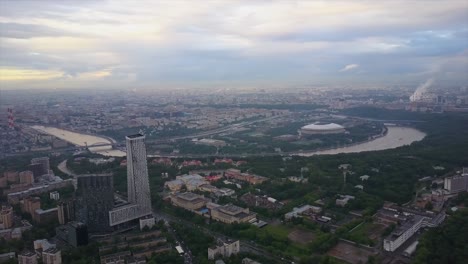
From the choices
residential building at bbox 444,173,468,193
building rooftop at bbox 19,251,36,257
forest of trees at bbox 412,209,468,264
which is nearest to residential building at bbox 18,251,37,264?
building rooftop at bbox 19,251,36,257

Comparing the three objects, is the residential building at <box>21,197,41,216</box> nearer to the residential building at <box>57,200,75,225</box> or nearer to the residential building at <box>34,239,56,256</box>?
the residential building at <box>57,200,75,225</box>

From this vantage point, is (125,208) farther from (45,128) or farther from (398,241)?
(45,128)

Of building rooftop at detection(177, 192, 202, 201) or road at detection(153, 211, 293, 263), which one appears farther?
building rooftop at detection(177, 192, 202, 201)

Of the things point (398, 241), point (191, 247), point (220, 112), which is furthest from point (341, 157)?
point (220, 112)

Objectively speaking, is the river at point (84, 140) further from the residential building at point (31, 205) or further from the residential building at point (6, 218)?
the residential building at point (6, 218)

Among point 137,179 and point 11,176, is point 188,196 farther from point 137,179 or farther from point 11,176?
point 11,176

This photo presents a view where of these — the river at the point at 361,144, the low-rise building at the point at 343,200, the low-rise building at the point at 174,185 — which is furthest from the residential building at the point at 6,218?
the river at the point at 361,144
